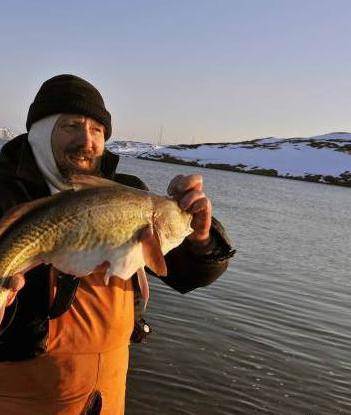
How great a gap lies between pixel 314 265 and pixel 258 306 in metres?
6.46

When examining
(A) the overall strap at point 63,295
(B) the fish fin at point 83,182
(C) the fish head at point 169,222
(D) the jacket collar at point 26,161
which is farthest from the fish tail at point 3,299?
(D) the jacket collar at point 26,161

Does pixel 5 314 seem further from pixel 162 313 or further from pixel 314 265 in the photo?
pixel 314 265

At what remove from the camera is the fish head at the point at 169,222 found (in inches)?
153

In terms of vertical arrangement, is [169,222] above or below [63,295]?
above

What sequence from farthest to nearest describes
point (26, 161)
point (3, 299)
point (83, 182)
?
1. point (26, 161)
2. point (83, 182)
3. point (3, 299)

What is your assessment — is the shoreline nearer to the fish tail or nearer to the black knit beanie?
the black knit beanie

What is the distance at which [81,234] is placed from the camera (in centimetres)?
365

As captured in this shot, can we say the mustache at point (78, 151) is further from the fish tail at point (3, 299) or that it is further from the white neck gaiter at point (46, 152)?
the fish tail at point (3, 299)

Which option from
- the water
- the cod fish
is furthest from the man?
the water

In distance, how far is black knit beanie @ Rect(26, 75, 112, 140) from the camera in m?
4.73

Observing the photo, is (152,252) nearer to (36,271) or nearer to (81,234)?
(81,234)

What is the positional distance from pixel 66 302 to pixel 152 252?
2.49 feet

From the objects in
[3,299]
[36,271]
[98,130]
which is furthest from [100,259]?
[98,130]

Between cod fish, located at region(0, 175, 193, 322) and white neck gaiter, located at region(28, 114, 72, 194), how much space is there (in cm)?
63
